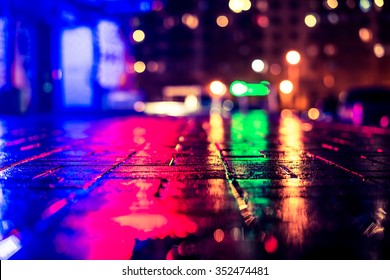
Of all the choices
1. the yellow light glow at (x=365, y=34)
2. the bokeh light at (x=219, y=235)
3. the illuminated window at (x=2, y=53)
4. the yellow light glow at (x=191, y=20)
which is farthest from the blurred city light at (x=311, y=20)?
the bokeh light at (x=219, y=235)

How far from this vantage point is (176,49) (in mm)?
72688

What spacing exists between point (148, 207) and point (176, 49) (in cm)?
7025

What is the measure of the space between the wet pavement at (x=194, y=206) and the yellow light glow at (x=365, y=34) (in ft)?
214

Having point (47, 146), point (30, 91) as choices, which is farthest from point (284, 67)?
point (47, 146)

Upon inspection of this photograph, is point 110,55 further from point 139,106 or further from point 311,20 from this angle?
point 311,20

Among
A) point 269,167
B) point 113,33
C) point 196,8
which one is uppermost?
point 196,8

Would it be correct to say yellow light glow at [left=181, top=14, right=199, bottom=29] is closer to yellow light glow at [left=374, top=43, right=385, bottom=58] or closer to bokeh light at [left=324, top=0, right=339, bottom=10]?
bokeh light at [left=324, top=0, right=339, bottom=10]

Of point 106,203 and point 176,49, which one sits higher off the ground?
point 176,49

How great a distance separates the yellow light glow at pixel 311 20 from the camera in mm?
68656

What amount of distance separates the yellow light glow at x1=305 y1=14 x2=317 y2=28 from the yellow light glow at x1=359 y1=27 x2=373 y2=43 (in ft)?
20.9

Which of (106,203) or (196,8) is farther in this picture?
(196,8)

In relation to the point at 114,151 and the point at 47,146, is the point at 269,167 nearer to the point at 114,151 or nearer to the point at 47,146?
the point at 114,151

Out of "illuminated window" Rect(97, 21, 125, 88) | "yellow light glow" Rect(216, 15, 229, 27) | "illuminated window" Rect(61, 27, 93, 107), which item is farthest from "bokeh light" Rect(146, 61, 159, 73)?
"illuminated window" Rect(61, 27, 93, 107)

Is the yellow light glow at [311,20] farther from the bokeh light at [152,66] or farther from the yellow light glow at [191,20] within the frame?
the bokeh light at [152,66]
